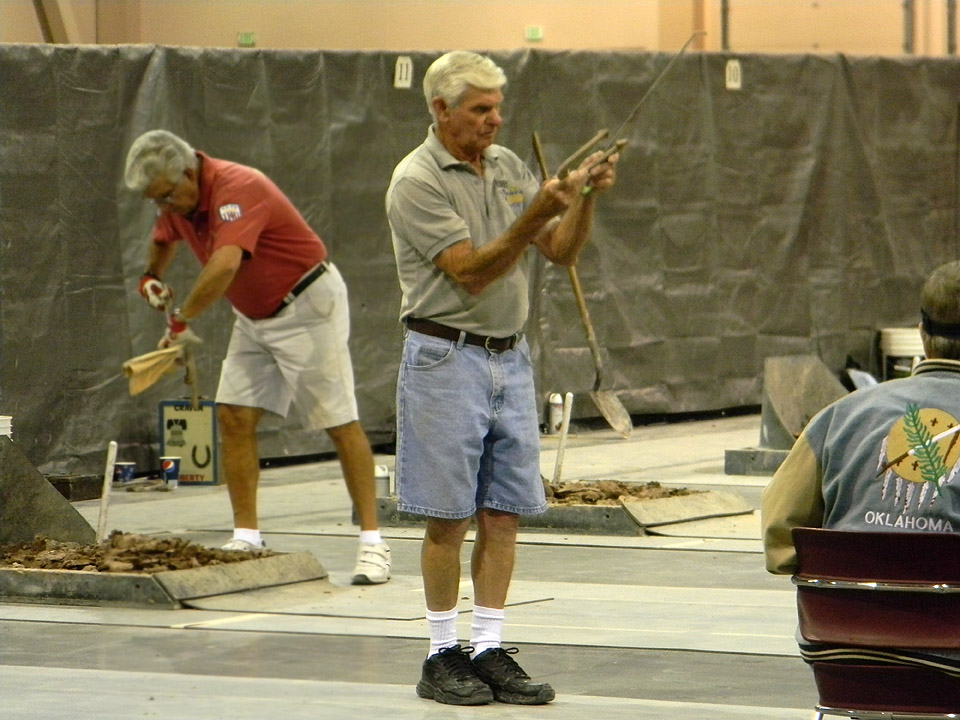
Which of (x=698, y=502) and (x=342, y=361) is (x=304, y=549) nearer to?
(x=342, y=361)

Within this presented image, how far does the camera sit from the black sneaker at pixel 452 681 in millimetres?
5277

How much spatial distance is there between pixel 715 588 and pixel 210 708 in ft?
8.64

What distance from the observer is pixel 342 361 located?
25.9ft

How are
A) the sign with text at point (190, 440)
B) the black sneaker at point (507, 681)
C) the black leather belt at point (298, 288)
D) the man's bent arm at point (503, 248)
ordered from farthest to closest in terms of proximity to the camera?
the sign with text at point (190, 440)
the black leather belt at point (298, 288)
the black sneaker at point (507, 681)
the man's bent arm at point (503, 248)

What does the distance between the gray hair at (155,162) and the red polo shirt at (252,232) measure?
0.59 feet

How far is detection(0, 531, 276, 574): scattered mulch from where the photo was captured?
7145mm

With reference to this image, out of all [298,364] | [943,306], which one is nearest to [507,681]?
[943,306]

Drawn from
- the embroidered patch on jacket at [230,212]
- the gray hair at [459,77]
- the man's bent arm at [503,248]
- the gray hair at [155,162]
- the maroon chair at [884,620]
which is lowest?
the maroon chair at [884,620]

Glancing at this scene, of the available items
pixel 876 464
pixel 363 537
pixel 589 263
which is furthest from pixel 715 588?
pixel 589 263

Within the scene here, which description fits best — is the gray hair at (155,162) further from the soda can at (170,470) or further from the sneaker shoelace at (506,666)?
the soda can at (170,470)

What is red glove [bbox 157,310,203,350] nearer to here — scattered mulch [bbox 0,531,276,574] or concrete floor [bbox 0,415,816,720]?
scattered mulch [bbox 0,531,276,574]

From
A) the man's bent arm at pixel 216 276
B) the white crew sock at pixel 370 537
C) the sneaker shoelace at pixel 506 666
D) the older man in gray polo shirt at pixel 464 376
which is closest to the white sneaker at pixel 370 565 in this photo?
the white crew sock at pixel 370 537

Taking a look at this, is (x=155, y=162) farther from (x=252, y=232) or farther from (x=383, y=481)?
(x=383, y=481)

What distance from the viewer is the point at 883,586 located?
3695mm
